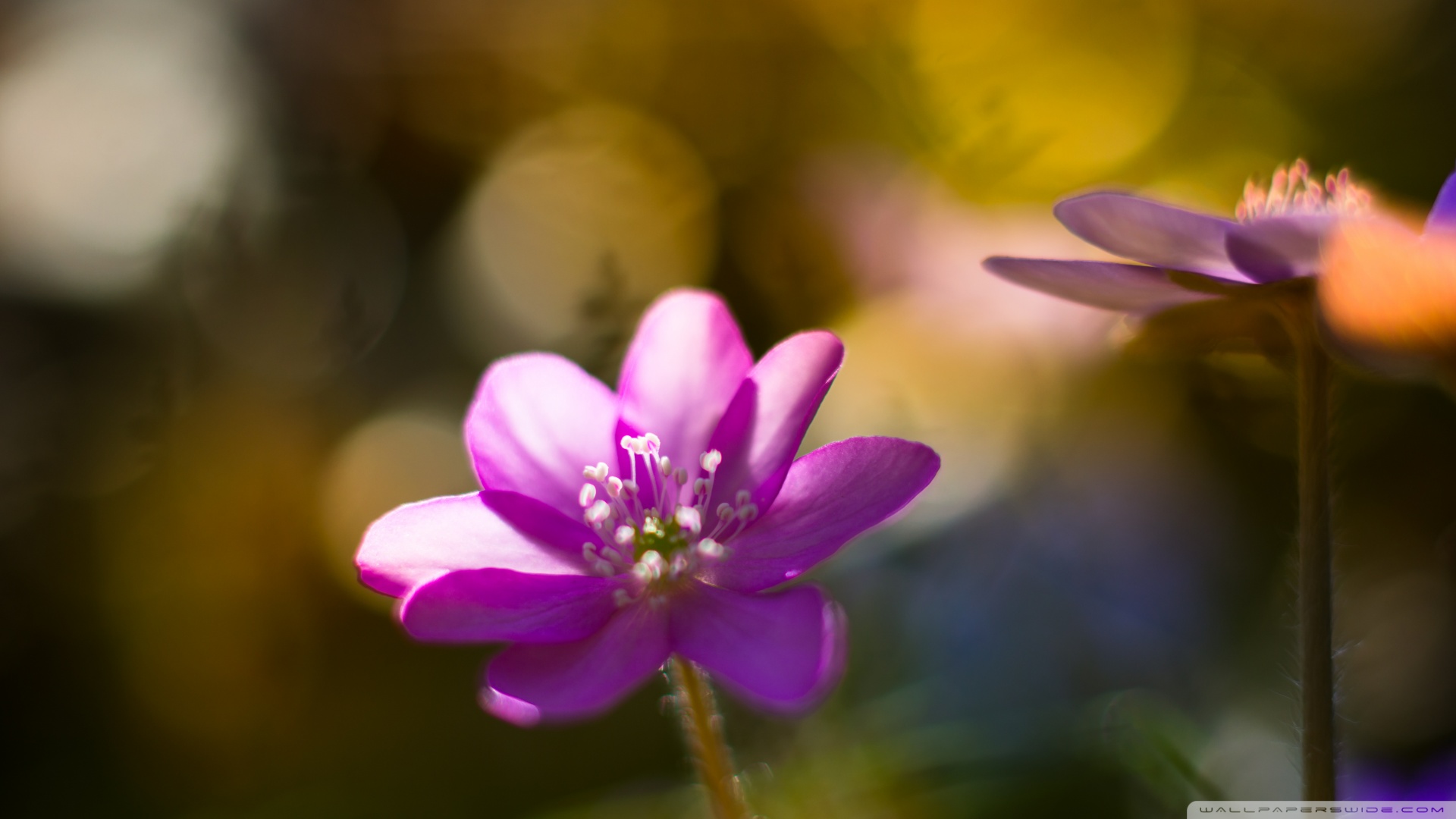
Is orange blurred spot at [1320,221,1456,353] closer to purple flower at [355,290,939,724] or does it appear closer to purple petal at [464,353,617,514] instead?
purple flower at [355,290,939,724]

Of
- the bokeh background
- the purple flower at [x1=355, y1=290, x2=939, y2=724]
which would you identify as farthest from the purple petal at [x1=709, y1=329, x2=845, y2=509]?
the bokeh background

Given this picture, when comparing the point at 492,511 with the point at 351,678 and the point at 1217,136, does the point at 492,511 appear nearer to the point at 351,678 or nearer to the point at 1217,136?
the point at 351,678

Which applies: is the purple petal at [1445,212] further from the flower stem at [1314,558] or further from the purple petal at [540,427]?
the purple petal at [540,427]

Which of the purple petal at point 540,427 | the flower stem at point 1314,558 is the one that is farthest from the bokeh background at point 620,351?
the flower stem at point 1314,558

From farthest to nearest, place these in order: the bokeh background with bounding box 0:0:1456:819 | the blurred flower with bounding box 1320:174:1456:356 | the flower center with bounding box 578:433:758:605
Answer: the bokeh background with bounding box 0:0:1456:819, the flower center with bounding box 578:433:758:605, the blurred flower with bounding box 1320:174:1456:356

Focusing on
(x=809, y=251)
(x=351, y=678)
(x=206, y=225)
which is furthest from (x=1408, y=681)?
(x=206, y=225)

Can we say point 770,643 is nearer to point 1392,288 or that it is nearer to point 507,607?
point 507,607
